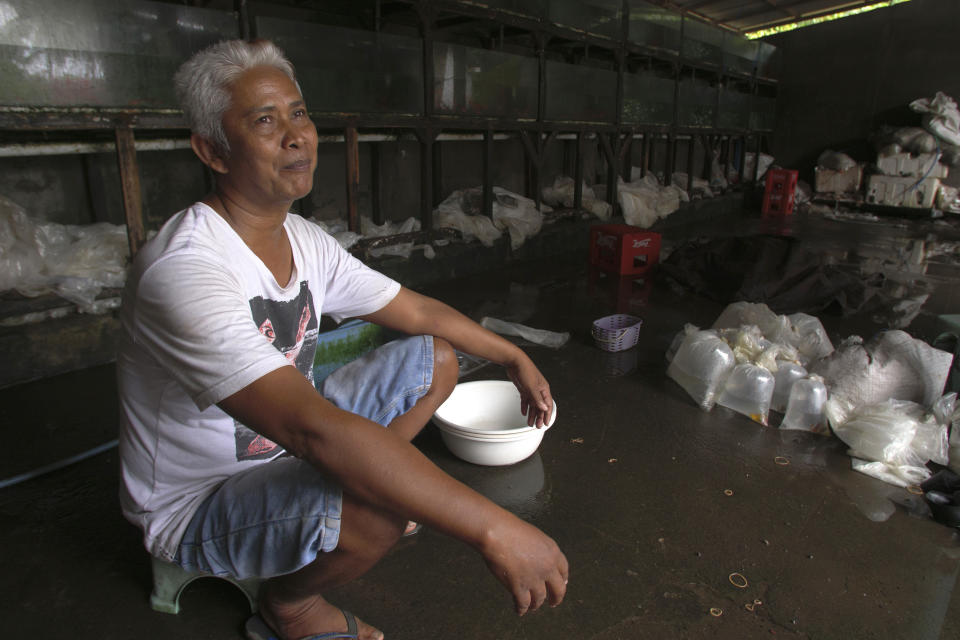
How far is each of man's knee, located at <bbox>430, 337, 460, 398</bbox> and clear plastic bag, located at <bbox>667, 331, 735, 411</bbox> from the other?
1.74 metres

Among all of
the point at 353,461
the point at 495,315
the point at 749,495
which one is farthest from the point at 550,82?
the point at 353,461

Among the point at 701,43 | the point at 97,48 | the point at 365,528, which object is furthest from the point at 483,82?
the point at 701,43

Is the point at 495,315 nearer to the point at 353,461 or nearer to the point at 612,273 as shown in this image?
the point at 612,273

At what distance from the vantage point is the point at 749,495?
89.3 inches

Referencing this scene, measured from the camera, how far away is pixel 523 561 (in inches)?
40.7

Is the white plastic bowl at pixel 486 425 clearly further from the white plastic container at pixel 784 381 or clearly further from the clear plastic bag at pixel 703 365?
the white plastic container at pixel 784 381

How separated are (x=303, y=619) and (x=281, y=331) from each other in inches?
28.6

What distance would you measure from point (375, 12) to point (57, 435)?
396 cm

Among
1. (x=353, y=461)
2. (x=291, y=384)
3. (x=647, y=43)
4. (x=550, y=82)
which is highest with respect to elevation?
(x=647, y=43)

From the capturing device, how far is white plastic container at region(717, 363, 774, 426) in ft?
9.25

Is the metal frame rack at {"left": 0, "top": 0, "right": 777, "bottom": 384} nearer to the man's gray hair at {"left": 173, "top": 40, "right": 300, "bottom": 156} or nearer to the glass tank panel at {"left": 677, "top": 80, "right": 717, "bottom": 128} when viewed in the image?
the glass tank panel at {"left": 677, "top": 80, "right": 717, "bottom": 128}

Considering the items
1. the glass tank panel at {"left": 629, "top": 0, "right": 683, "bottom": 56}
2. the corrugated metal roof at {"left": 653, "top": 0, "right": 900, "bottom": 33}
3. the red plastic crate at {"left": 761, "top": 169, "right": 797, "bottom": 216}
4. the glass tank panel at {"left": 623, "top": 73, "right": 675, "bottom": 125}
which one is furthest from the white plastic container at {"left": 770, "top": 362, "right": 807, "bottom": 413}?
the corrugated metal roof at {"left": 653, "top": 0, "right": 900, "bottom": 33}

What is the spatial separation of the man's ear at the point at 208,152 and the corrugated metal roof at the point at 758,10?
1057 centimetres

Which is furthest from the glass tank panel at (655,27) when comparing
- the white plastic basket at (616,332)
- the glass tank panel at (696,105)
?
the white plastic basket at (616,332)
